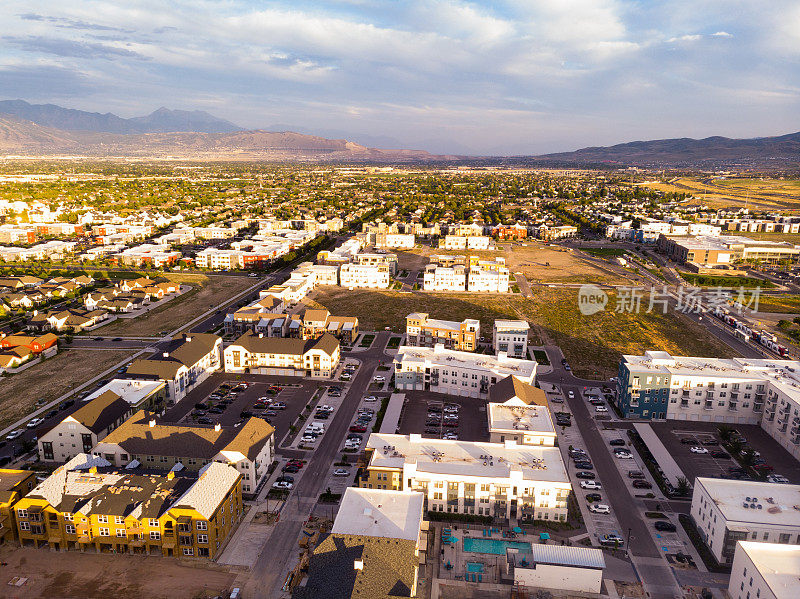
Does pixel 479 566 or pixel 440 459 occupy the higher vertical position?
pixel 440 459

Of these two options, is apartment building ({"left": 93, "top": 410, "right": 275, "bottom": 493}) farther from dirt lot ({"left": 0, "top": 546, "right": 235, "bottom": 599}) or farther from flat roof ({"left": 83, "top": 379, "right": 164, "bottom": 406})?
flat roof ({"left": 83, "top": 379, "right": 164, "bottom": 406})

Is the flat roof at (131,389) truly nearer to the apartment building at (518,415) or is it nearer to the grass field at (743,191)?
the apartment building at (518,415)

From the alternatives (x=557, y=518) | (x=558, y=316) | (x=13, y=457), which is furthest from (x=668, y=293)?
(x=13, y=457)

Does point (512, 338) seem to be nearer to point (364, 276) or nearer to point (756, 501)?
point (756, 501)

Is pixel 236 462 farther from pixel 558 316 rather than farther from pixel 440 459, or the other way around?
pixel 558 316

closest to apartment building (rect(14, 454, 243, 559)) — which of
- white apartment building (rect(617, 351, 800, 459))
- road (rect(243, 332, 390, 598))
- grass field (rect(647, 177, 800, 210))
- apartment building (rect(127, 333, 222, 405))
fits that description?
road (rect(243, 332, 390, 598))

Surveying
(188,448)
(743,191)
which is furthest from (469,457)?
(743,191)

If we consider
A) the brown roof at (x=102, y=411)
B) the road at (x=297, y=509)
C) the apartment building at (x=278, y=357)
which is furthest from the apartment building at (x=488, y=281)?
the brown roof at (x=102, y=411)
